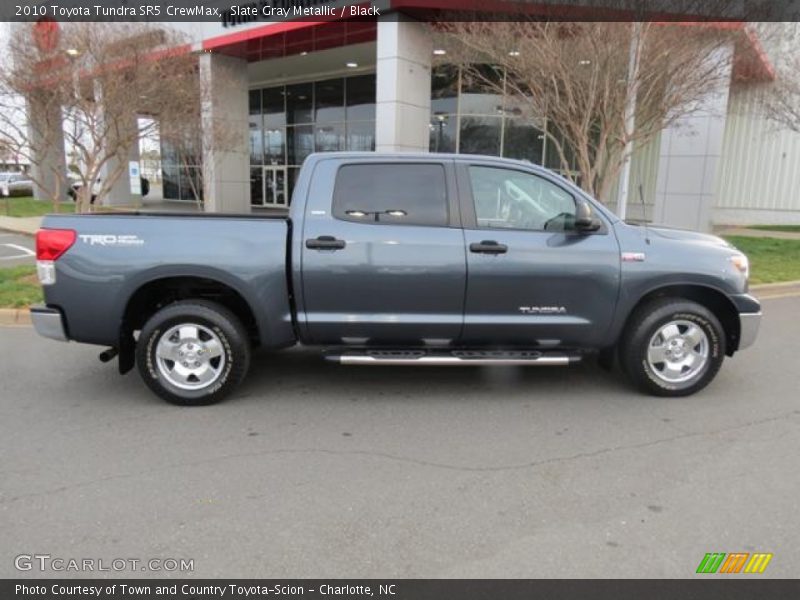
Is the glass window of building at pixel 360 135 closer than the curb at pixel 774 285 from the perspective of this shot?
No

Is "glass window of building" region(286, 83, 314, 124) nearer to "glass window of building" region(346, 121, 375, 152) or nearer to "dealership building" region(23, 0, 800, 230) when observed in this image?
"dealership building" region(23, 0, 800, 230)

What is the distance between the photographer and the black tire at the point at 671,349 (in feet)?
16.3

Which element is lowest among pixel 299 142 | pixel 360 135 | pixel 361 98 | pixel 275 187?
pixel 275 187

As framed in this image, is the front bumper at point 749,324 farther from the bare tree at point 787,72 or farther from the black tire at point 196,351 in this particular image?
the bare tree at point 787,72

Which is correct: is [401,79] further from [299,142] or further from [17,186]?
[17,186]

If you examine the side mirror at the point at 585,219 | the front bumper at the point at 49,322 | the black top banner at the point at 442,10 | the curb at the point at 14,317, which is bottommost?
the curb at the point at 14,317

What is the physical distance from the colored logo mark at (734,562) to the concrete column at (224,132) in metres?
17.6

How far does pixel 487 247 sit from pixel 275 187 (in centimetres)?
2723

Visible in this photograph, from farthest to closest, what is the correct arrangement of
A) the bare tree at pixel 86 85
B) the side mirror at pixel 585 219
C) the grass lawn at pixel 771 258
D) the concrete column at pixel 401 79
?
the concrete column at pixel 401 79 < the bare tree at pixel 86 85 < the grass lawn at pixel 771 258 < the side mirror at pixel 585 219

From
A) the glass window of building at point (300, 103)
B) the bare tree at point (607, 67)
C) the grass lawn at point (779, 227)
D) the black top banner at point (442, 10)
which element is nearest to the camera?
the black top banner at point (442, 10)

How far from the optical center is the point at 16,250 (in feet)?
46.5

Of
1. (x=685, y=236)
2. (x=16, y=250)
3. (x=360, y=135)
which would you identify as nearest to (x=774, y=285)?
(x=685, y=236)
